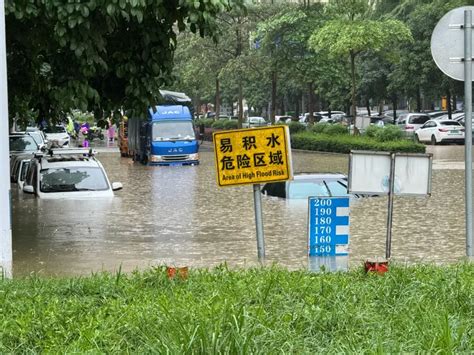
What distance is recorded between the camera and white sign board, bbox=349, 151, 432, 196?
423 inches

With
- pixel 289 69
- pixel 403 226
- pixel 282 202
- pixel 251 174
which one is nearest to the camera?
pixel 251 174

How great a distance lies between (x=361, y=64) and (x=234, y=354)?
2357 inches

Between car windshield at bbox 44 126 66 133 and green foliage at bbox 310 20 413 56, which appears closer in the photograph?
car windshield at bbox 44 126 66 133

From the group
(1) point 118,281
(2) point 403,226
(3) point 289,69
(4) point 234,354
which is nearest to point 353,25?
(3) point 289,69

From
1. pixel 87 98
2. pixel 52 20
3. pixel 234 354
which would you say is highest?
pixel 52 20

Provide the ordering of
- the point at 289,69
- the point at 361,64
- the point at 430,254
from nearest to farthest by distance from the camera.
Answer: the point at 430,254 → the point at 289,69 → the point at 361,64

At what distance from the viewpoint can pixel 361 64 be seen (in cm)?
6391

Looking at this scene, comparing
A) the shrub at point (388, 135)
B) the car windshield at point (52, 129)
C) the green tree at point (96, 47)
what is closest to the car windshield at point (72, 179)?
the car windshield at point (52, 129)

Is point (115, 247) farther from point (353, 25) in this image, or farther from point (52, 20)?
point (353, 25)

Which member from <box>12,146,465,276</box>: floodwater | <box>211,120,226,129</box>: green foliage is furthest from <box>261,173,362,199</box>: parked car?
<box>211,120,226,129</box>: green foliage

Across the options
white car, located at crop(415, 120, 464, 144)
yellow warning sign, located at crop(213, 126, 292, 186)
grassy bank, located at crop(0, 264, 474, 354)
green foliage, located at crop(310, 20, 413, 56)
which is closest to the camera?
grassy bank, located at crop(0, 264, 474, 354)

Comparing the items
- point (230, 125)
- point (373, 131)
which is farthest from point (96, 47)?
point (230, 125)

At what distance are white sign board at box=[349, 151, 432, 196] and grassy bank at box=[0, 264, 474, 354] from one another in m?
2.03

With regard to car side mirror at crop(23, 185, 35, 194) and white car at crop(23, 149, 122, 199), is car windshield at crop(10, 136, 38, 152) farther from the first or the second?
car side mirror at crop(23, 185, 35, 194)
